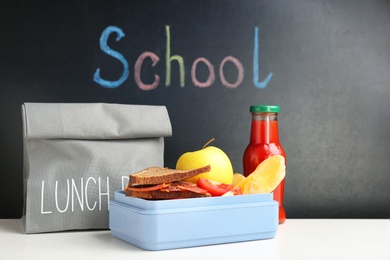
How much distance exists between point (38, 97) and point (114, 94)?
19 cm

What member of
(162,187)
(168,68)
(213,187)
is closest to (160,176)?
(162,187)

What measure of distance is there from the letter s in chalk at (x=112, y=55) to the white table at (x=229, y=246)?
0.40 metres

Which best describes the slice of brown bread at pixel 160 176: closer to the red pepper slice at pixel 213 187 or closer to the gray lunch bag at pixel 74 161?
the red pepper slice at pixel 213 187

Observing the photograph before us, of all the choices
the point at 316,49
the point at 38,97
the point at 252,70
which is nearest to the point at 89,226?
the point at 38,97

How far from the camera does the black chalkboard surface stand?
4.53 ft

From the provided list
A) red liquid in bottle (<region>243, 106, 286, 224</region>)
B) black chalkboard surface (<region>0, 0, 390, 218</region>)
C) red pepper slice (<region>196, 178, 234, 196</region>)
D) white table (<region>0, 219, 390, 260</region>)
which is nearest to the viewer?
white table (<region>0, 219, 390, 260</region>)

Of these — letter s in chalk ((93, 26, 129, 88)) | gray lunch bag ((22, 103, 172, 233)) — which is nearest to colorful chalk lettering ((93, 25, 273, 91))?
letter s in chalk ((93, 26, 129, 88))

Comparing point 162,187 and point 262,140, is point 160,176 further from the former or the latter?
point 262,140

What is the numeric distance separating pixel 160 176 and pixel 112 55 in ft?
1.56

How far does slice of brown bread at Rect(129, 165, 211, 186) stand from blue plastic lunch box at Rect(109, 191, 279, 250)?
0.04m

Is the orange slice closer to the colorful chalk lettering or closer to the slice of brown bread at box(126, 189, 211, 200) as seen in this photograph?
the slice of brown bread at box(126, 189, 211, 200)

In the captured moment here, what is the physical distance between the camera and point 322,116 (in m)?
1.48

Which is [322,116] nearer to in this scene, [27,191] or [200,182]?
[200,182]

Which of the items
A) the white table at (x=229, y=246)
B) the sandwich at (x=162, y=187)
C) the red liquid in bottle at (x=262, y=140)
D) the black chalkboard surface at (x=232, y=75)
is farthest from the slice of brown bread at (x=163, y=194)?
the black chalkboard surface at (x=232, y=75)
